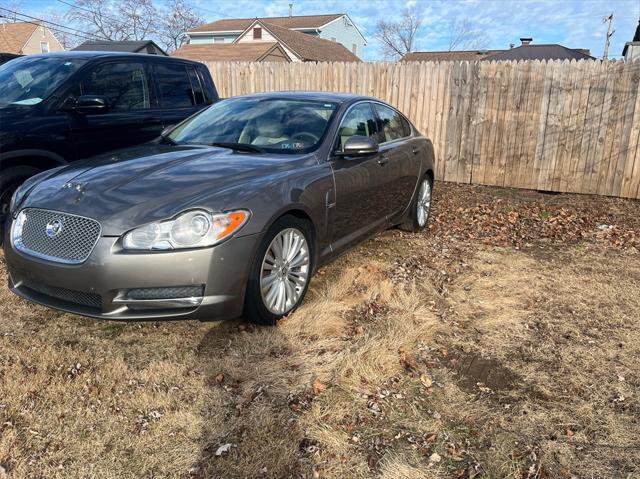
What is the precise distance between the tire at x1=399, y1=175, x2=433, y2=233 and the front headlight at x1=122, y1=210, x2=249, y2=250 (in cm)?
328

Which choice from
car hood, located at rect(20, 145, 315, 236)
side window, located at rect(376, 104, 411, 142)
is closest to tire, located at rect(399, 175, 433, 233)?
side window, located at rect(376, 104, 411, 142)

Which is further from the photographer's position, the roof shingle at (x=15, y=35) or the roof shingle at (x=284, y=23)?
the roof shingle at (x=284, y=23)

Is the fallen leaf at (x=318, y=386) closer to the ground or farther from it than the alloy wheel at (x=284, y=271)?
closer to the ground

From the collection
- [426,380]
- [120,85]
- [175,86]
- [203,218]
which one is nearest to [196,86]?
[175,86]

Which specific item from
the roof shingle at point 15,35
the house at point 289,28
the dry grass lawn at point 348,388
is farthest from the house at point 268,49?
the dry grass lawn at point 348,388

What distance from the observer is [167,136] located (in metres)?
4.71

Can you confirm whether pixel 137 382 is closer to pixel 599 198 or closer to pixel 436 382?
pixel 436 382

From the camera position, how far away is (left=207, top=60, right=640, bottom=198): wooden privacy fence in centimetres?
805

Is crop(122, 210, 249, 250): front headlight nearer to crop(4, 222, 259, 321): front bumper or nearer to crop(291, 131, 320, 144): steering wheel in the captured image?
crop(4, 222, 259, 321): front bumper

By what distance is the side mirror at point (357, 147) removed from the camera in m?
4.13

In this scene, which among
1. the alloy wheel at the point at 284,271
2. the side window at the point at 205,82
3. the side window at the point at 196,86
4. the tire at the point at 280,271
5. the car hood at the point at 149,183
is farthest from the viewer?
the side window at the point at 205,82

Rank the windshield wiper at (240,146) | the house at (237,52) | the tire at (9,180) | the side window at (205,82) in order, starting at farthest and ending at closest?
the house at (237,52) < the side window at (205,82) < the tire at (9,180) < the windshield wiper at (240,146)

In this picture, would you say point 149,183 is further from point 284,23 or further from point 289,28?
point 284,23

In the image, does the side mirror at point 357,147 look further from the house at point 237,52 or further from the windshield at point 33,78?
the house at point 237,52
